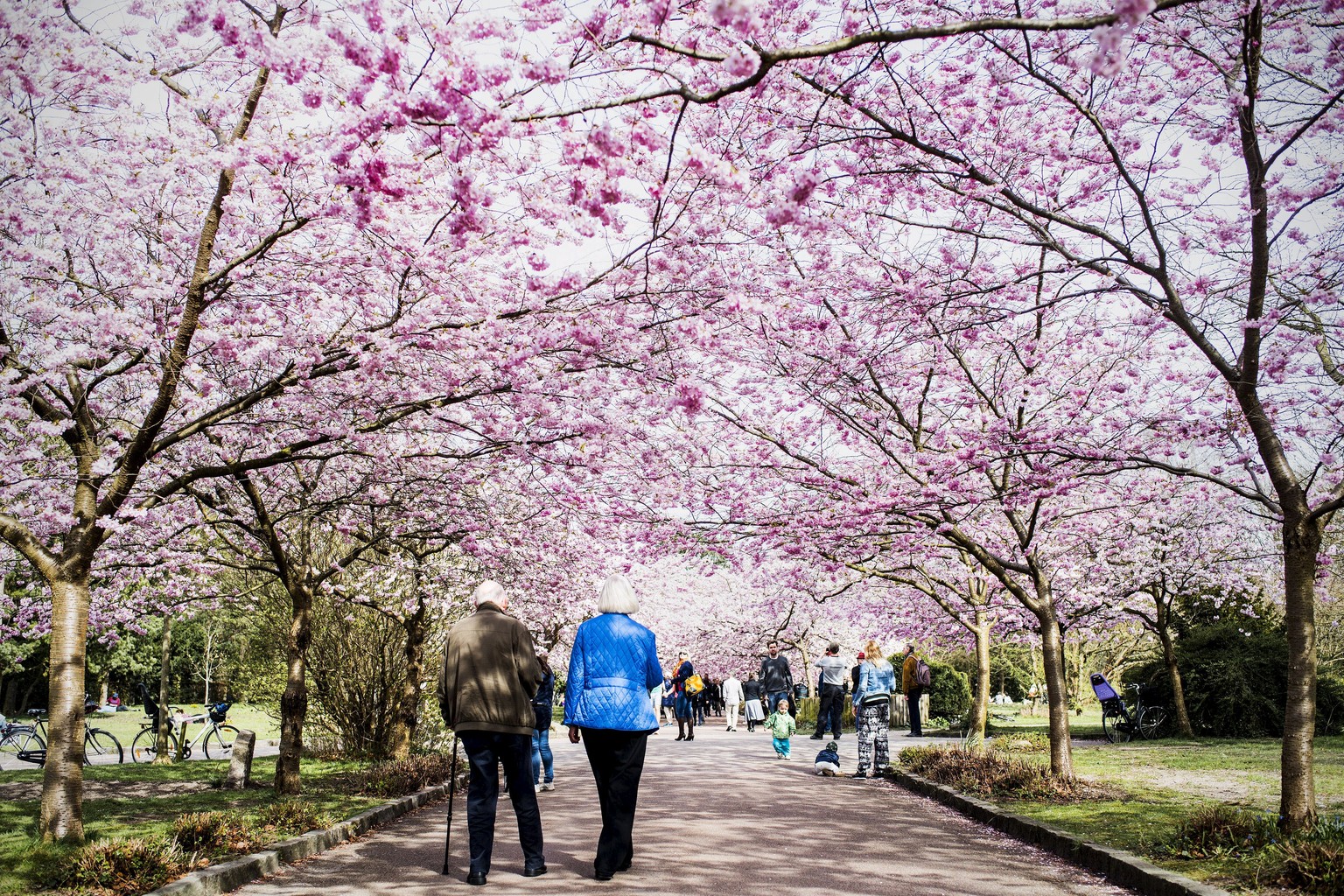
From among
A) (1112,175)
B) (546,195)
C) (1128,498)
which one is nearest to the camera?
(546,195)

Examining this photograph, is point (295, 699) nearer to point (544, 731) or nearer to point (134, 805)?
point (134, 805)

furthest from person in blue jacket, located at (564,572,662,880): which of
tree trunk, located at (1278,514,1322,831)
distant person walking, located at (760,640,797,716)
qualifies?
distant person walking, located at (760,640,797,716)

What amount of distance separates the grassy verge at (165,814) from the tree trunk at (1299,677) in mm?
7134

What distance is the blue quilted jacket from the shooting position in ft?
22.3

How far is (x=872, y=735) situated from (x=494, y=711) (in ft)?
29.0

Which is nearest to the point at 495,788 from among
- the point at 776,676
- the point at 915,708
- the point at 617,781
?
the point at 617,781

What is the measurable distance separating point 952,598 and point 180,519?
46.2ft

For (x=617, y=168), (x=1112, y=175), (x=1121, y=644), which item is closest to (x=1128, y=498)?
(x=1112, y=175)

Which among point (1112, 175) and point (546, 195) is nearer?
point (546, 195)

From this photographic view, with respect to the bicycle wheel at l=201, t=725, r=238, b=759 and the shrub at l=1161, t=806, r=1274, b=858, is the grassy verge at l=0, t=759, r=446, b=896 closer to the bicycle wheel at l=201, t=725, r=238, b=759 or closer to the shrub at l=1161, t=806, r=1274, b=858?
the bicycle wheel at l=201, t=725, r=238, b=759

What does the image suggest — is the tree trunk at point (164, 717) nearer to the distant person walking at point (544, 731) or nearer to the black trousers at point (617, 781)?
the distant person walking at point (544, 731)

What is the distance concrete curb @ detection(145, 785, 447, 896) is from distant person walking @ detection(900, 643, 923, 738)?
46.4ft

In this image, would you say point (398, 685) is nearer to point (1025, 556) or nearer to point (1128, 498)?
point (1025, 556)

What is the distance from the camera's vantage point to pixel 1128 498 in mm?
13836
